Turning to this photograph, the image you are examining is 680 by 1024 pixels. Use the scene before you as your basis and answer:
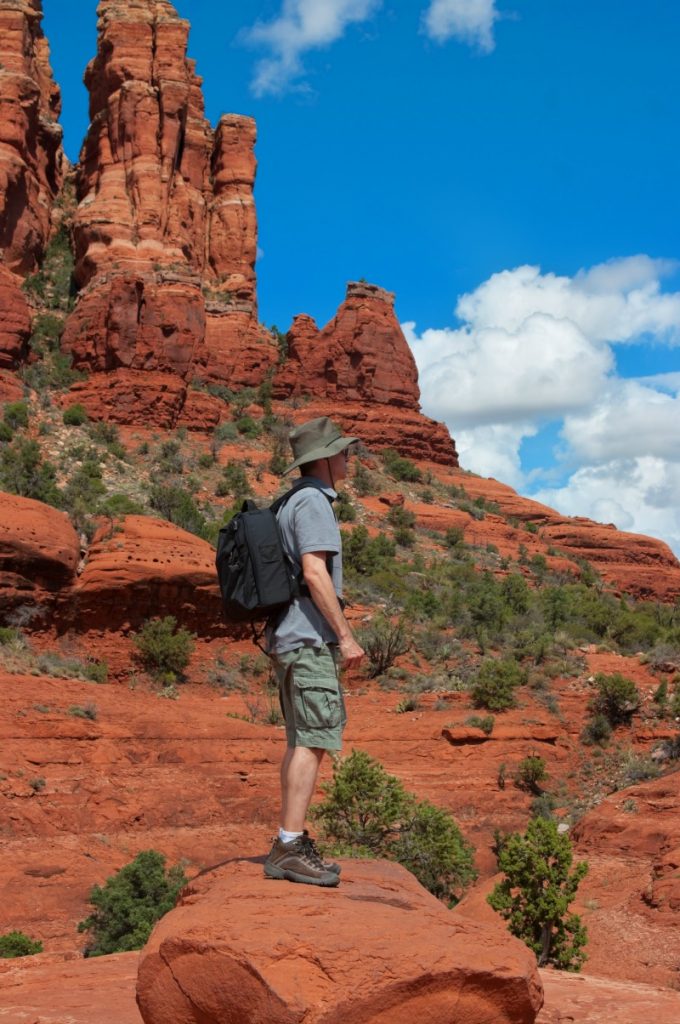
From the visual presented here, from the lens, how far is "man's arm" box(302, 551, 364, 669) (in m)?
4.41

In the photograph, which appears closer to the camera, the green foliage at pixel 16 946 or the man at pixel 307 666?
the man at pixel 307 666

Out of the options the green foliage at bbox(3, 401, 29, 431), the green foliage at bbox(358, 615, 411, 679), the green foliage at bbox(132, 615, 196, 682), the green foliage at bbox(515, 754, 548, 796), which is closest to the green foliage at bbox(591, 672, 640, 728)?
the green foliage at bbox(515, 754, 548, 796)

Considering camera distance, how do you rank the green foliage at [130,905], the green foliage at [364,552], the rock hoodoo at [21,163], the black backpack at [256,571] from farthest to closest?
the rock hoodoo at [21,163], the green foliage at [364,552], the green foliage at [130,905], the black backpack at [256,571]

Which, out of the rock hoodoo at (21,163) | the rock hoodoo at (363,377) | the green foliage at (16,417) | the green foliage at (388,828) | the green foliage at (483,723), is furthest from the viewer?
the rock hoodoo at (363,377)

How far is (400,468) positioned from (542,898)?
1499 inches

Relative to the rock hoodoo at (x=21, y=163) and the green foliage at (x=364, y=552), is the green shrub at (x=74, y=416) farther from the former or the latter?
the green foliage at (x=364, y=552)

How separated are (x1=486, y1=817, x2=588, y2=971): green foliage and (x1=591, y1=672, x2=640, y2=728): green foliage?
1121 cm

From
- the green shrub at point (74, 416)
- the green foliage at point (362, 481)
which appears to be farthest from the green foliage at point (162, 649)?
the green foliage at point (362, 481)

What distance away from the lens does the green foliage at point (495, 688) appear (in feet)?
71.2

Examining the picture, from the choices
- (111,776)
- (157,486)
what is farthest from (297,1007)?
(157,486)

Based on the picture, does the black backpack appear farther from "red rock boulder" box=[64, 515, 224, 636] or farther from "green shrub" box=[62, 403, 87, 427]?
"green shrub" box=[62, 403, 87, 427]

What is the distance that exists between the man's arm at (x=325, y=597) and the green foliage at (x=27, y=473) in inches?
1029

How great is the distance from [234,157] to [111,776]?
1776 inches

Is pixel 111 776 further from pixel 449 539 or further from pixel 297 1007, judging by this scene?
pixel 449 539
